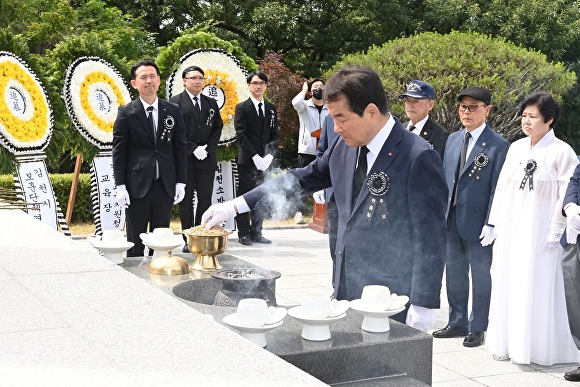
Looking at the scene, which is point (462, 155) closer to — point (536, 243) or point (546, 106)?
point (546, 106)

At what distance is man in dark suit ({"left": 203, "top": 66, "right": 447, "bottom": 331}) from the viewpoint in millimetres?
3365

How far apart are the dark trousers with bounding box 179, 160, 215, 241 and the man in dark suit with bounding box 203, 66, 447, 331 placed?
226 inches

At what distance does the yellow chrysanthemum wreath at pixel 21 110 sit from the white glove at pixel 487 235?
449 centimetres

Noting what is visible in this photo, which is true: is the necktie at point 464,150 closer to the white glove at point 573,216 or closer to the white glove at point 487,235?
the white glove at point 487,235

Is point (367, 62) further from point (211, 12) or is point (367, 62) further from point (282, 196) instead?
point (282, 196)

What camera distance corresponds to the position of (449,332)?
6.19 m

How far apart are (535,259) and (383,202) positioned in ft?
8.10

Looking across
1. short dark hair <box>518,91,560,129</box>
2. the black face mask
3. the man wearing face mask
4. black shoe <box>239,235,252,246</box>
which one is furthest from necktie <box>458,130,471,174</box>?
black shoe <box>239,235,252,246</box>

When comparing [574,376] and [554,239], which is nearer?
[574,376]

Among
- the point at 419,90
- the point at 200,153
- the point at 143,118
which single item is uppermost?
the point at 419,90

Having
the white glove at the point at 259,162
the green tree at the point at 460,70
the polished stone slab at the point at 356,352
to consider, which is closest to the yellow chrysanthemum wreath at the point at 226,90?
the white glove at the point at 259,162

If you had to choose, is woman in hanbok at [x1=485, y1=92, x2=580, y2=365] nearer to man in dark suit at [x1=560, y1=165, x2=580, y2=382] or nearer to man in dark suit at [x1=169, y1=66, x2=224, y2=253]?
man in dark suit at [x1=560, y1=165, x2=580, y2=382]

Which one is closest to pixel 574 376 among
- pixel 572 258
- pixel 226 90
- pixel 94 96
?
pixel 572 258

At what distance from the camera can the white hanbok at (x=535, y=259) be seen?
17.9 feet
